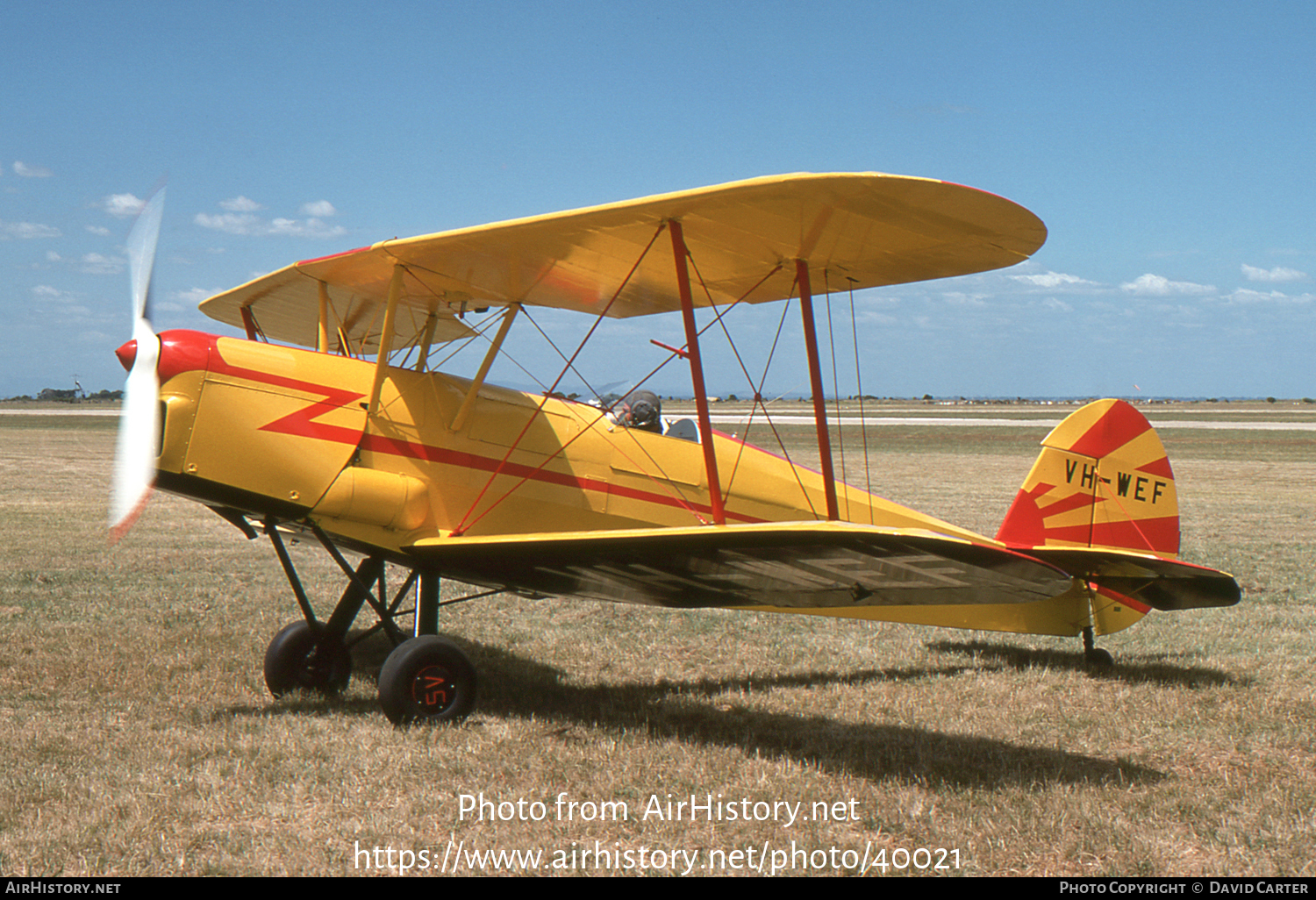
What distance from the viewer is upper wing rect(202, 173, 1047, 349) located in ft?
14.4

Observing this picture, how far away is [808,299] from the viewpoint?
5.16 meters

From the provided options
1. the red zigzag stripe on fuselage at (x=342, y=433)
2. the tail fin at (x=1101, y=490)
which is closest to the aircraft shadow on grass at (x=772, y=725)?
the tail fin at (x=1101, y=490)

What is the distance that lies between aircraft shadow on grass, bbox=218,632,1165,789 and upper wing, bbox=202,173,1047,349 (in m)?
2.45

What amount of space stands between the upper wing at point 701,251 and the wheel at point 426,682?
85.2 inches

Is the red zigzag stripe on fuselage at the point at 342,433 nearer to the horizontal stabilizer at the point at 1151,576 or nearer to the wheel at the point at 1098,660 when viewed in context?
the horizontal stabilizer at the point at 1151,576

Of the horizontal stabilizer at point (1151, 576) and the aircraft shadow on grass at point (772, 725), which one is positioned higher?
the horizontal stabilizer at point (1151, 576)

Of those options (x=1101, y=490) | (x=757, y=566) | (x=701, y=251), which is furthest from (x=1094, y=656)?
(x=701, y=251)

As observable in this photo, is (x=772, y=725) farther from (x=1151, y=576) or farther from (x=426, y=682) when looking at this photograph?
(x=1151, y=576)

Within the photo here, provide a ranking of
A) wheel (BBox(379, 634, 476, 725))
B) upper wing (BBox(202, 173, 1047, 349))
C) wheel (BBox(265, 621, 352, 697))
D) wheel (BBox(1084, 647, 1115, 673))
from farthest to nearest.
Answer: wheel (BBox(1084, 647, 1115, 673)) → wheel (BBox(265, 621, 352, 697)) → wheel (BBox(379, 634, 476, 725)) → upper wing (BBox(202, 173, 1047, 349))

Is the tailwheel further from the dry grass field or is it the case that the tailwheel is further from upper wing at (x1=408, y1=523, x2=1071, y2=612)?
upper wing at (x1=408, y1=523, x2=1071, y2=612)

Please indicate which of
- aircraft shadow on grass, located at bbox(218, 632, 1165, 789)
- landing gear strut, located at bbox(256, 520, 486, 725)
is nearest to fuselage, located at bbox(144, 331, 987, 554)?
landing gear strut, located at bbox(256, 520, 486, 725)

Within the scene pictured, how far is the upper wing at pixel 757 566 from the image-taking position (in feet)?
12.9

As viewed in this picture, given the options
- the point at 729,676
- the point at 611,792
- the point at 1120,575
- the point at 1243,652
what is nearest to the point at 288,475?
the point at 611,792

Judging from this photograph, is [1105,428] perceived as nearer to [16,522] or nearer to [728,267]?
[728,267]
